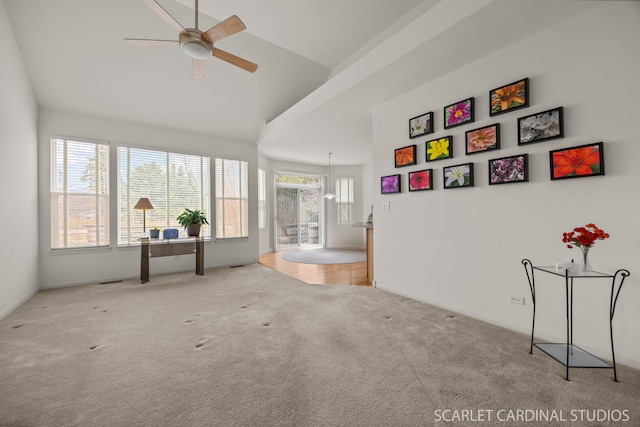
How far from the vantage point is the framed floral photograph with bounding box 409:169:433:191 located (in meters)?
3.31

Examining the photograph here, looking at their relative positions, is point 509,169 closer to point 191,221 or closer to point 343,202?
point 191,221

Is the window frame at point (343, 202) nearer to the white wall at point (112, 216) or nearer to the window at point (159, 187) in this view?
the white wall at point (112, 216)

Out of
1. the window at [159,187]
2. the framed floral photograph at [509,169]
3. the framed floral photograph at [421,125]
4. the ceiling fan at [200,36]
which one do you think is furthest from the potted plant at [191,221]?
the framed floral photograph at [509,169]

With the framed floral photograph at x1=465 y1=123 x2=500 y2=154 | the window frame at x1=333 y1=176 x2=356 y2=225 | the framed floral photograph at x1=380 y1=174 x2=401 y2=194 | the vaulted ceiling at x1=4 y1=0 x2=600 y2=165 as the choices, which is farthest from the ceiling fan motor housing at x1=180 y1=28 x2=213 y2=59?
the window frame at x1=333 y1=176 x2=356 y2=225

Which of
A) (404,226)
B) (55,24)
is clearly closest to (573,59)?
(404,226)

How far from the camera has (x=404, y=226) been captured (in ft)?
12.0

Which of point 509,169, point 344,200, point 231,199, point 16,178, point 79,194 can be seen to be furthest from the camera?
point 344,200

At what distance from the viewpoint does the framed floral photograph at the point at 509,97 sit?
97.1 inches

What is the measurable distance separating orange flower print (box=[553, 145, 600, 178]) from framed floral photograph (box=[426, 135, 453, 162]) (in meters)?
0.98

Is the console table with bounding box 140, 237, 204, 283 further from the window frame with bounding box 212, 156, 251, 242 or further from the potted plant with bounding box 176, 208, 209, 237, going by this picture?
the window frame with bounding box 212, 156, 251, 242

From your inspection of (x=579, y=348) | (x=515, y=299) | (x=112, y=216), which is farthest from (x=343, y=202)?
(x=579, y=348)

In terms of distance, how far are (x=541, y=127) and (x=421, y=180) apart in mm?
1272

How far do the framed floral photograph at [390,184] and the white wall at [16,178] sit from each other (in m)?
4.53

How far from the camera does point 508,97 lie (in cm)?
259
